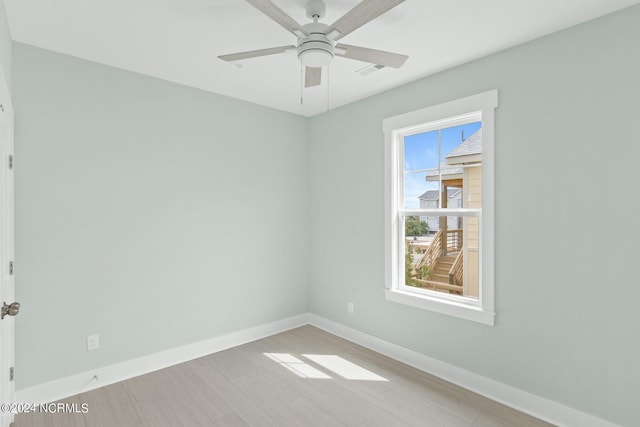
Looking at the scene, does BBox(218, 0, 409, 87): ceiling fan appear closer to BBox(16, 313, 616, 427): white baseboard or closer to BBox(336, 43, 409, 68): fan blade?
BBox(336, 43, 409, 68): fan blade

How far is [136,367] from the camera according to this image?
295 centimetres

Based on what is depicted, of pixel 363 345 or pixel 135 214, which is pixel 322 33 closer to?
pixel 135 214

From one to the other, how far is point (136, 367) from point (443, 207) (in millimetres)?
3180

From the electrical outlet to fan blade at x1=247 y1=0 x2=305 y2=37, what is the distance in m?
2.85

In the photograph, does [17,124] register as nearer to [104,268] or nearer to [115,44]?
[115,44]

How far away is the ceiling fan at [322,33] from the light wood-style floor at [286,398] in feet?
8.04

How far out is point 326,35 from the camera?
1818 mm

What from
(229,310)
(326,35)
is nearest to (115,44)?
(326,35)

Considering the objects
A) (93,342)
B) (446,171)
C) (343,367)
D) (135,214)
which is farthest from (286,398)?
(446,171)

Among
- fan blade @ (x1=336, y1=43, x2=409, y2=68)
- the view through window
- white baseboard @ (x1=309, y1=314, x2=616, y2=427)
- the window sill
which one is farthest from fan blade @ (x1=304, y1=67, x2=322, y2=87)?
white baseboard @ (x1=309, y1=314, x2=616, y2=427)

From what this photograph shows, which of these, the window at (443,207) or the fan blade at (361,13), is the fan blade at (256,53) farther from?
the window at (443,207)

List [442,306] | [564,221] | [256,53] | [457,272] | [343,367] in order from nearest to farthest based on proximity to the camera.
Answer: [256,53]
[564,221]
[442,306]
[457,272]
[343,367]

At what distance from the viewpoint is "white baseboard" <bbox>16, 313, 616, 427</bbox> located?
2.30 m

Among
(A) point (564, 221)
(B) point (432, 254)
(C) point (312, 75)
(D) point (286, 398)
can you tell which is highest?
(C) point (312, 75)
